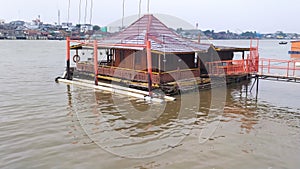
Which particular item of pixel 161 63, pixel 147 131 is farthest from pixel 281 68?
pixel 147 131

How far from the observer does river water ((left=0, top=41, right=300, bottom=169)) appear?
948cm

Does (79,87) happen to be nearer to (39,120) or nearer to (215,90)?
(39,120)

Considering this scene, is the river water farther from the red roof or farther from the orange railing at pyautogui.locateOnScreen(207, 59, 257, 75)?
the red roof

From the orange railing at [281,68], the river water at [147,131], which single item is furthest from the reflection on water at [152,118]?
the orange railing at [281,68]

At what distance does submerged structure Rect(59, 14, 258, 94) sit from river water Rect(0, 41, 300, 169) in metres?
1.46

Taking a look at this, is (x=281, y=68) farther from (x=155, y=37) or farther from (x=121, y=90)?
(x=121, y=90)

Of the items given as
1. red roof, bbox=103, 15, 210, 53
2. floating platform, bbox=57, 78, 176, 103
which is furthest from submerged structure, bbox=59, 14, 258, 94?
floating platform, bbox=57, 78, 176, 103

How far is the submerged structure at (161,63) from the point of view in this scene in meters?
18.7

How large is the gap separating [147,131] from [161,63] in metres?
8.34

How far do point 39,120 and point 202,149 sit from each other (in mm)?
7659

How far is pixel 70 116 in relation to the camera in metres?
14.3

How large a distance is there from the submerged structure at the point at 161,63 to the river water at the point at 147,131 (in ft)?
4.78

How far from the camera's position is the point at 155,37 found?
22109mm

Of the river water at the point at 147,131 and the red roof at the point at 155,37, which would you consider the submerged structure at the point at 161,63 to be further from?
the river water at the point at 147,131
